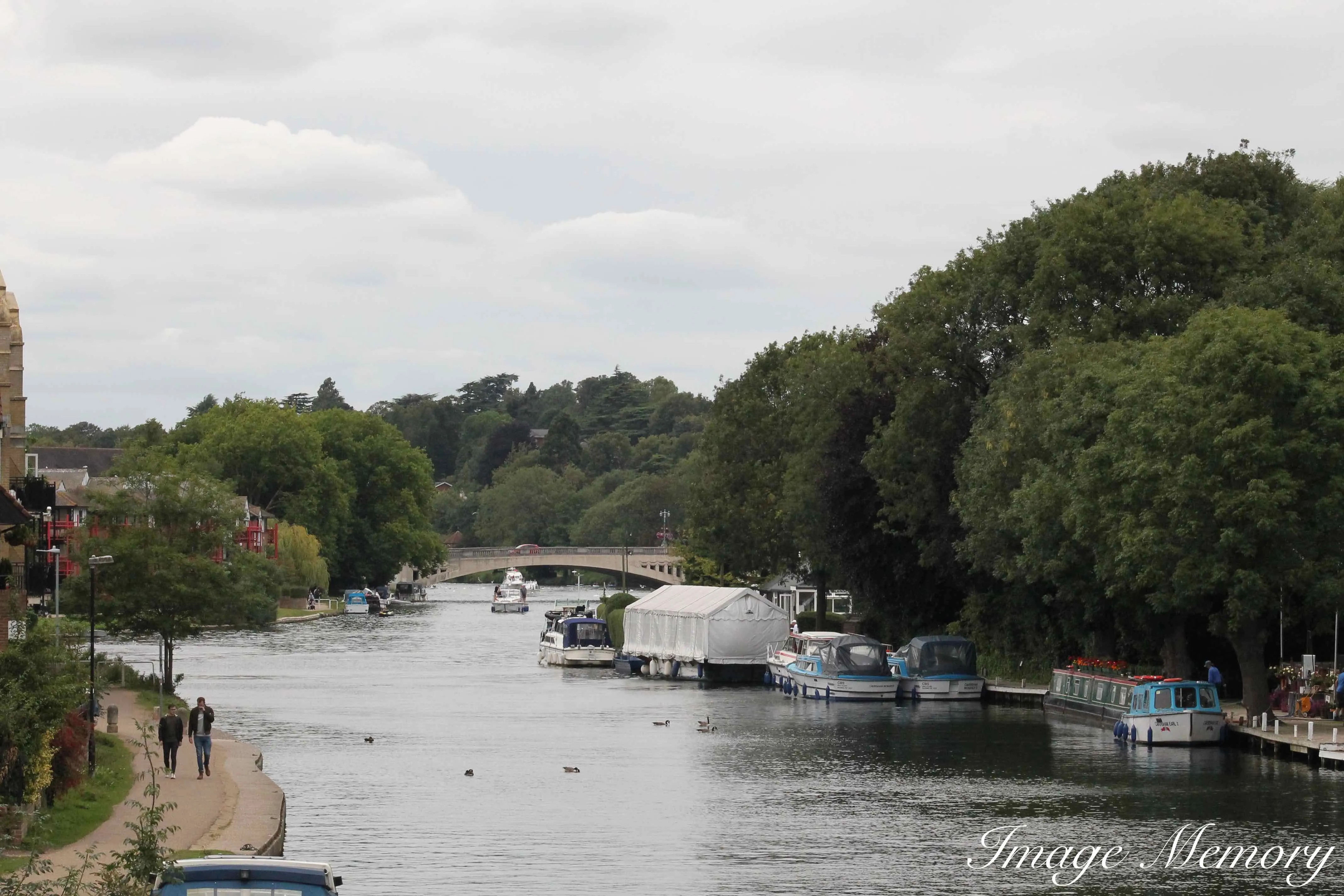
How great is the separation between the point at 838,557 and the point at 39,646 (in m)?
56.4

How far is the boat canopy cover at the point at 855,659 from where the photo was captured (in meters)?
76.0

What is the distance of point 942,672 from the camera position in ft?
245

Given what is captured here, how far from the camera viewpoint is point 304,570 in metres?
153

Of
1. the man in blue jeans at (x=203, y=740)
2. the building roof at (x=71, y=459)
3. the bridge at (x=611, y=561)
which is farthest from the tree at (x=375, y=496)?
the man in blue jeans at (x=203, y=740)

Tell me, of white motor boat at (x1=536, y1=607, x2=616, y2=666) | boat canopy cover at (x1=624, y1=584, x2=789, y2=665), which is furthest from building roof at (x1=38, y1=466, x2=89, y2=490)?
boat canopy cover at (x1=624, y1=584, x2=789, y2=665)

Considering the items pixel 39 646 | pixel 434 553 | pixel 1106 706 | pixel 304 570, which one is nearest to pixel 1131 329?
pixel 1106 706

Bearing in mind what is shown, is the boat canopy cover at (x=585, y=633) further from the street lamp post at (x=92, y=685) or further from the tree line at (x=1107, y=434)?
the street lamp post at (x=92, y=685)

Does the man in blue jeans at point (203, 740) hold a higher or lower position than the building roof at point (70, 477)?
lower

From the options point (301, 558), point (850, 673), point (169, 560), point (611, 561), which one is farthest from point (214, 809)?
point (611, 561)

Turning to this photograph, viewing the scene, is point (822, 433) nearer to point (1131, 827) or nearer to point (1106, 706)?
point (1106, 706)

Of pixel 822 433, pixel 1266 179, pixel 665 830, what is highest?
pixel 1266 179

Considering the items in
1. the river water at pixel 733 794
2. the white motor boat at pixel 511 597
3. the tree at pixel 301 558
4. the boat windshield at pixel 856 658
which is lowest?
the river water at pixel 733 794

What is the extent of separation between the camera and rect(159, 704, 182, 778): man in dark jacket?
42719 millimetres

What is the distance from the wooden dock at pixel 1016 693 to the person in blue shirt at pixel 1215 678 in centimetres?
723
